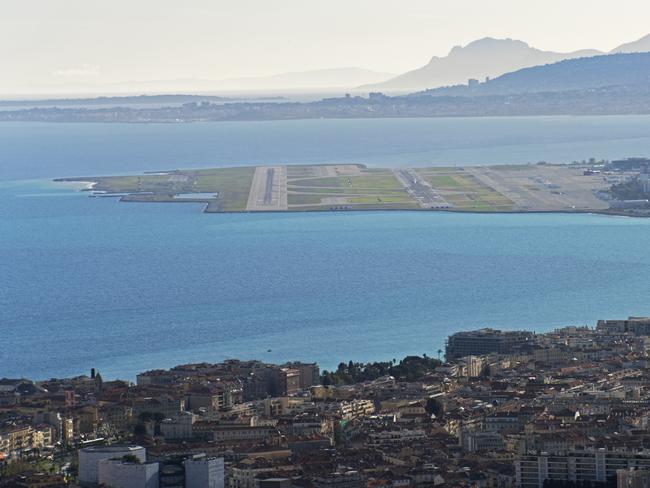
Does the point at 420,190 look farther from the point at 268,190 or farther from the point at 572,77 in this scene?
the point at 572,77

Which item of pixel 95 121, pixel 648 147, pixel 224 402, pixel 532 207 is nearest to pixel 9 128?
pixel 95 121

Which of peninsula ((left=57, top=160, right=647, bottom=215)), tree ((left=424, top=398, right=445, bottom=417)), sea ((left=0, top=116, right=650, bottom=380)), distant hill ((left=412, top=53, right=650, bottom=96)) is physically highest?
tree ((left=424, top=398, right=445, bottom=417))

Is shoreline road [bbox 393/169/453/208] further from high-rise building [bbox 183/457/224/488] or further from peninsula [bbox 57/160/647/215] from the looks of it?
high-rise building [bbox 183/457/224/488]

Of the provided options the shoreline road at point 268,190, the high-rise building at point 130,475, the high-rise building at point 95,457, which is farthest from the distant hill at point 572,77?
the high-rise building at point 130,475

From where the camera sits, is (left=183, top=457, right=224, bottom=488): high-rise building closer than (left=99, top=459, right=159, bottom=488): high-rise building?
No

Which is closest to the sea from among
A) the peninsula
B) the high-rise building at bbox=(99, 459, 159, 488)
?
the peninsula

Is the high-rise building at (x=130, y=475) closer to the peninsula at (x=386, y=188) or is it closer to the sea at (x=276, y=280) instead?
the sea at (x=276, y=280)
